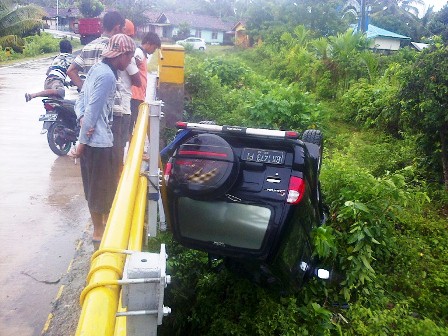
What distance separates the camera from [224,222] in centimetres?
251

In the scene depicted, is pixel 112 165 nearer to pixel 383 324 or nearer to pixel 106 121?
pixel 106 121

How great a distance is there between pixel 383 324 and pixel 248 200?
4.88ft

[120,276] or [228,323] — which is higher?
[120,276]

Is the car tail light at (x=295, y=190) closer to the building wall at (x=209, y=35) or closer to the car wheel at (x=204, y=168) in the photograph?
the car wheel at (x=204, y=168)

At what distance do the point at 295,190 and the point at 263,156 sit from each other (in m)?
0.28

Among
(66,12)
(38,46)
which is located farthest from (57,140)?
(66,12)

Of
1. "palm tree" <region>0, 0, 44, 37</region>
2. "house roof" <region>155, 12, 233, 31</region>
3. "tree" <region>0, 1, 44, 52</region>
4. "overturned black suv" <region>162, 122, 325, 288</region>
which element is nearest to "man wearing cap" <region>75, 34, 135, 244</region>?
"overturned black suv" <region>162, 122, 325, 288</region>

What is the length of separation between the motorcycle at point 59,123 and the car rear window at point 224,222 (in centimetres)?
442

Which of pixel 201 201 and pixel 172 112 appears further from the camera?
pixel 172 112

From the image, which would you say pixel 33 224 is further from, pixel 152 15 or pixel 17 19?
pixel 152 15

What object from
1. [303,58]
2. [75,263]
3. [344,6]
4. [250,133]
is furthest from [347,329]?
[344,6]

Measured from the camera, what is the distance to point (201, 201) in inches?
99.3

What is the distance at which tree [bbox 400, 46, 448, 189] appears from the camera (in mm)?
5316

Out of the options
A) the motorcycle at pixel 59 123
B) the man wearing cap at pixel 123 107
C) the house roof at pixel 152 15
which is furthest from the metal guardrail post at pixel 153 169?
the house roof at pixel 152 15
